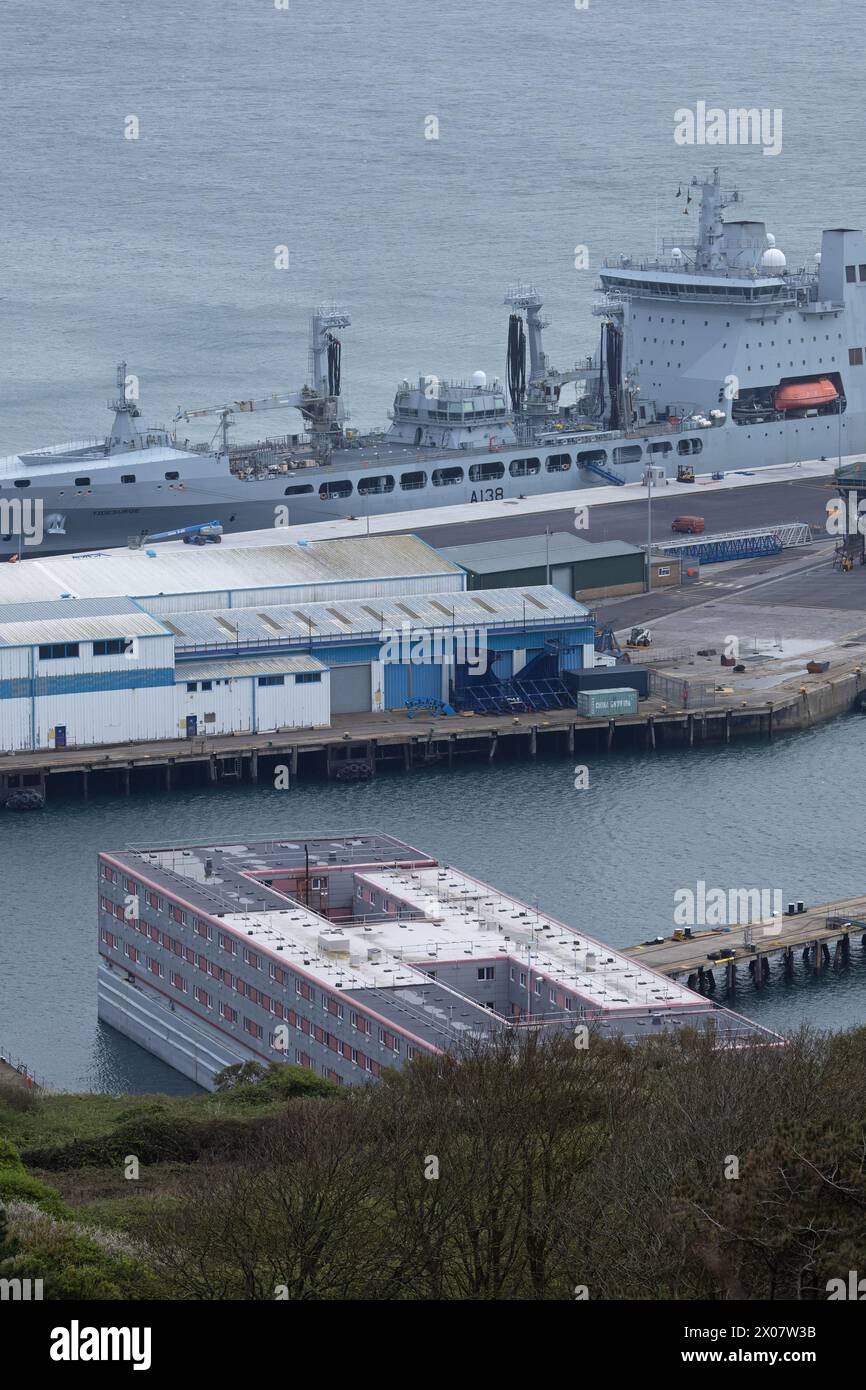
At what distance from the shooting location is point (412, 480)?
93.5 metres

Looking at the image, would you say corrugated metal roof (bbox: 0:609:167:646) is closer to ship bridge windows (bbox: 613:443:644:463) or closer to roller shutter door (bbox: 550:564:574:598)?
roller shutter door (bbox: 550:564:574:598)

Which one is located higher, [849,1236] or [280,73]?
[280,73]

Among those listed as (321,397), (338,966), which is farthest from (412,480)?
(338,966)

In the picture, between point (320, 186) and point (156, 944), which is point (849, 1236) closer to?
point (156, 944)

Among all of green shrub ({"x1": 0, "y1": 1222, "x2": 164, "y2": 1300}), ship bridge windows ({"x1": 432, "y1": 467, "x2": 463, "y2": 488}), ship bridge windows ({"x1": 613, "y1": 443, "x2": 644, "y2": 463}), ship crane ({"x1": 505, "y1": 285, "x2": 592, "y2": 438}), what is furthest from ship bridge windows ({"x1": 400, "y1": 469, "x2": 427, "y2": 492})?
green shrub ({"x1": 0, "y1": 1222, "x2": 164, "y2": 1300})

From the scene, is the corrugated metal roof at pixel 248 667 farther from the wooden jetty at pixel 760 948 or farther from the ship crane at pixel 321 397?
the ship crane at pixel 321 397

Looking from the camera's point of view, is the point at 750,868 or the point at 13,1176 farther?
the point at 750,868

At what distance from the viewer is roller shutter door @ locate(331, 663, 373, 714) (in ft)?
227

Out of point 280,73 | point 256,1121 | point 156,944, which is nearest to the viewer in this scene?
point 256,1121

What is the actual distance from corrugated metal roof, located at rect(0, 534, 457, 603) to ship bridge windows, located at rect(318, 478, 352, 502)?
1311 centimetres

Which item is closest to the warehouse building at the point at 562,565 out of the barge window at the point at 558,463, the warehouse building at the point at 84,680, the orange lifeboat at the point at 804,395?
the warehouse building at the point at 84,680
